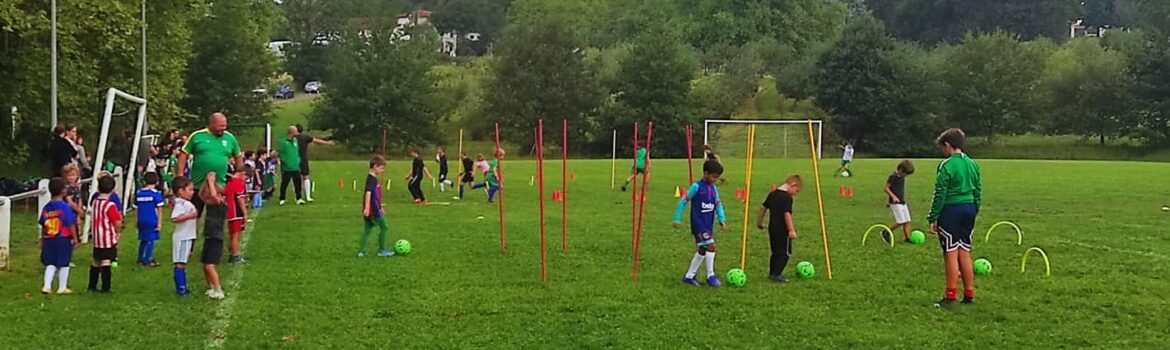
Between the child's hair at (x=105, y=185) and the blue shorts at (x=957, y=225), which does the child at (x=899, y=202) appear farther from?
the child's hair at (x=105, y=185)

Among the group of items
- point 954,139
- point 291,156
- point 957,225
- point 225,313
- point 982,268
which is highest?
→ point 954,139

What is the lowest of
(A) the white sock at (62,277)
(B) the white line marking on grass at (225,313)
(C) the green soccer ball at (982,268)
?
(B) the white line marking on grass at (225,313)

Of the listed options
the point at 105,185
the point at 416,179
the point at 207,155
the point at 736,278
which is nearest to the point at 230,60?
the point at 416,179

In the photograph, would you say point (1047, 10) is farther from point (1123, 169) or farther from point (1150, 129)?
point (1123, 169)

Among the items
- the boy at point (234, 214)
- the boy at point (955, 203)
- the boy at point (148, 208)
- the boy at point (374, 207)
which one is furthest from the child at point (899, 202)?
the boy at point (148, 208)

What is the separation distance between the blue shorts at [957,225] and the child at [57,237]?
7.80m

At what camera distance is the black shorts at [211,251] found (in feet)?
34.7

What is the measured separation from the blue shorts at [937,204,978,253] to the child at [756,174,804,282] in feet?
5.71

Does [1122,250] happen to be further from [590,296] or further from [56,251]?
[56,251]

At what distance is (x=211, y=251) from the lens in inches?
416

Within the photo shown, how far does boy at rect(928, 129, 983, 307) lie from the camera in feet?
32.5

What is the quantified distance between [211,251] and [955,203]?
6520 millimetres

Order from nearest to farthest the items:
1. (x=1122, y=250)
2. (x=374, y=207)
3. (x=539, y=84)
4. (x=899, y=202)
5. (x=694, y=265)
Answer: (x=694, y=265)
(x=374, y=207)
(x=1122, y=250)
(x=899, y=202)
(x=539, y=84)

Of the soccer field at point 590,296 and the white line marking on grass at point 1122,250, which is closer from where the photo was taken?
the soccer field at point 590,296
